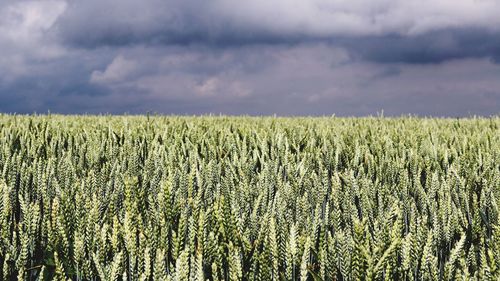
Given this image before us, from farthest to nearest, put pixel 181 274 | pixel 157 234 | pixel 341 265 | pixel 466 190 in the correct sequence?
pixel 466 190, pixel 157 234, pixel 341 265, pixel 181 274

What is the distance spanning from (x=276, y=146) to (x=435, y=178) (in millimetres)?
1664

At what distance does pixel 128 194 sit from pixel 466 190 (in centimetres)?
180

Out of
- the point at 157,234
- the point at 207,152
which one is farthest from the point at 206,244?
the point at 207,152

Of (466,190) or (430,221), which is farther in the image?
(466,190)

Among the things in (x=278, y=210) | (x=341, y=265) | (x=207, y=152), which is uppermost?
(x=207, y=152)

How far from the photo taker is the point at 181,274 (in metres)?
1.08

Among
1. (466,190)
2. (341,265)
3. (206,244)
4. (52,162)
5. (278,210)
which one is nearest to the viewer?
(341,265)

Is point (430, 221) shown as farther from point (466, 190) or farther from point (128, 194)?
point (128, 194)

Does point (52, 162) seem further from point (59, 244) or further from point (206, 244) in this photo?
point (206, 244)

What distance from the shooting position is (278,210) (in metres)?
1.79

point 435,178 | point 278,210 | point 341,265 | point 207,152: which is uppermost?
point 207,152

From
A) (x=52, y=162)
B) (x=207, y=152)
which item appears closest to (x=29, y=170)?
(x=52, y=162)

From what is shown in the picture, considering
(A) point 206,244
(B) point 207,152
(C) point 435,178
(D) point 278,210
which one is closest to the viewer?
(A) point 206,244

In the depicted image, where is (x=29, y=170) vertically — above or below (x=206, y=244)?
above
